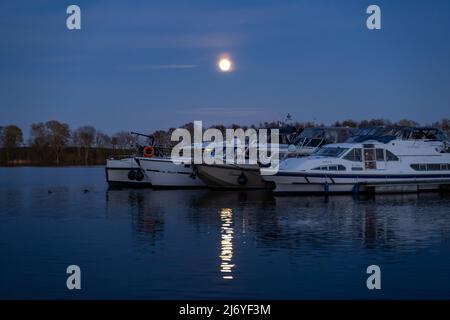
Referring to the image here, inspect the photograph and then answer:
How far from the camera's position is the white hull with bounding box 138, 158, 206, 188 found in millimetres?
48281

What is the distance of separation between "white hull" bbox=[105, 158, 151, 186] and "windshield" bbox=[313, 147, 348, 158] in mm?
15500

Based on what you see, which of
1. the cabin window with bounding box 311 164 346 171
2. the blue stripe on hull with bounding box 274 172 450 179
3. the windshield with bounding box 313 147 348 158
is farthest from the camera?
the windshield with bounding box 313 147 348 158

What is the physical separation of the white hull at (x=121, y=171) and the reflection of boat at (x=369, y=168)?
1505 cm

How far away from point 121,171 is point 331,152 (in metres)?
18.1

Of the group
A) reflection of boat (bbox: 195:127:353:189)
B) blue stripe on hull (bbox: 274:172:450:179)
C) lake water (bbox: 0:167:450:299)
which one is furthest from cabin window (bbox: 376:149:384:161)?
reflection of boat (bbox: 195:127:353:189)

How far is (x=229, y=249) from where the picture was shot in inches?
840

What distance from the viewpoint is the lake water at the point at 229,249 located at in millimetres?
16172

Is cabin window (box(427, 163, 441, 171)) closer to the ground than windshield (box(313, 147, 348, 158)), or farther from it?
closer to the ground

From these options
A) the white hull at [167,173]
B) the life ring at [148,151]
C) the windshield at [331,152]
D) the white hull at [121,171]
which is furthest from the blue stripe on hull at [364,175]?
the white hull at [121,171]

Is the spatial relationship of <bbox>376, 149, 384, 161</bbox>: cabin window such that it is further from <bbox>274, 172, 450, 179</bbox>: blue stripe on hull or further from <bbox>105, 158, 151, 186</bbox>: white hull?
<bbox>105, 158, 151, 186</bbox>: white hull

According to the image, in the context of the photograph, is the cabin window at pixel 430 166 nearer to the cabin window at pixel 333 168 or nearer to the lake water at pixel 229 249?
the cabin window at pixel 333 168

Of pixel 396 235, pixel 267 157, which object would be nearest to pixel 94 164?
pixel 267 157

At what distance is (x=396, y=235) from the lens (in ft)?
78.7

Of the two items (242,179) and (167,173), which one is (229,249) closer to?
(242,179)
